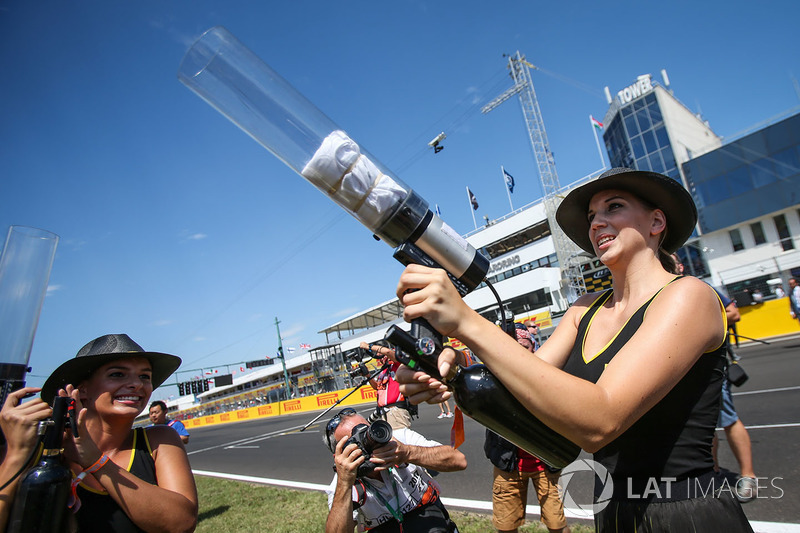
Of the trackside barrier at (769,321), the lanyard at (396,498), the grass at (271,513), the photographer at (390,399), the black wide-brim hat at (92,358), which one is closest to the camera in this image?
the black wide-brim hat at (92,358)

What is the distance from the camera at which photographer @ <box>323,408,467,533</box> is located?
2828mm

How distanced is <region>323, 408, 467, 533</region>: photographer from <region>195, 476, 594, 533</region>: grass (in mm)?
1736

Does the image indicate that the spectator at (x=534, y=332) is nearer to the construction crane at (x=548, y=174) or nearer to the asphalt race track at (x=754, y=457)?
the asphalt race track at (x=754, y=457)

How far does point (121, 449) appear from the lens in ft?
8.70

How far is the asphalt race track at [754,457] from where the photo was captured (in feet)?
13.5

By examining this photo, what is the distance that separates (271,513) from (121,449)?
4.68 metres

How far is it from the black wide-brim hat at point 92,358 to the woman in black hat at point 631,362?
2145 millimetres

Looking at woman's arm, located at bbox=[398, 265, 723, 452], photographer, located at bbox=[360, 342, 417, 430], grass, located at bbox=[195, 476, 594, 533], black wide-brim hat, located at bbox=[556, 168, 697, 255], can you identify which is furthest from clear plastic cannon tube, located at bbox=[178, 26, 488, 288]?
grass, located at bbox=[195, 476, 594, 533]

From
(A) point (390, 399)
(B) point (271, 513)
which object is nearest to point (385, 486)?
(A) point (390, 399)

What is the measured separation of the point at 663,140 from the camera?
39.5 metres

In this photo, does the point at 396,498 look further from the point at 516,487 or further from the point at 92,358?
the point at 92,358

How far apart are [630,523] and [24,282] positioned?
2.89m

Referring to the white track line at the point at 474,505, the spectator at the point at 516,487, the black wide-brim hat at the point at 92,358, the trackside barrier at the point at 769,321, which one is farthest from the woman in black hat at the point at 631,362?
the trackside barrier at the point at 769,321

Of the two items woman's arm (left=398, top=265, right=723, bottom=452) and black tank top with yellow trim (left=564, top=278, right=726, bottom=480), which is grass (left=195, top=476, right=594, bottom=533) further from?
woman's arm (left=398, top=265, right=723, bottom=452)
